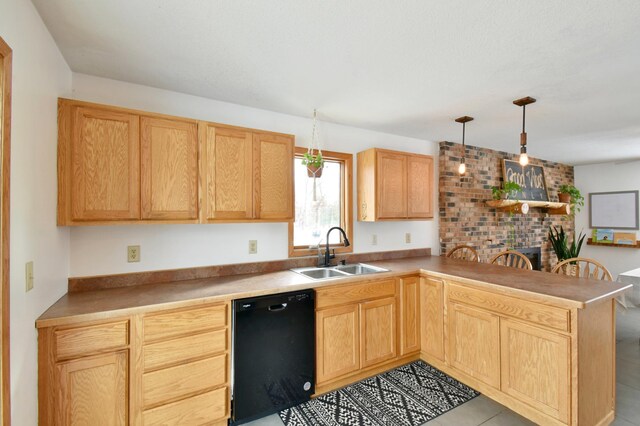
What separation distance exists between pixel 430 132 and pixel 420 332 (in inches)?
87.0

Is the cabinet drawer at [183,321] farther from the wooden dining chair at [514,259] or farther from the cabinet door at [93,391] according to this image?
the wooden dining chair at [514,259]

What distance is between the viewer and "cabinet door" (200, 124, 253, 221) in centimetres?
217

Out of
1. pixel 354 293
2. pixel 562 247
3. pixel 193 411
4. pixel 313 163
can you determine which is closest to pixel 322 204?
pixel 313 163

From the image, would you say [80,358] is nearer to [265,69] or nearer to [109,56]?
[109,56]

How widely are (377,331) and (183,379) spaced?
1.54m

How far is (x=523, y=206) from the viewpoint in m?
4.38

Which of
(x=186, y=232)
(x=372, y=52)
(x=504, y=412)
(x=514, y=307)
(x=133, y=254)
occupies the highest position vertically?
(x=372, y=52)

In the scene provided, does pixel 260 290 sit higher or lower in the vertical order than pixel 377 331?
higher

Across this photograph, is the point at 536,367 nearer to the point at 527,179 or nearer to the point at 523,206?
the point at 523,206

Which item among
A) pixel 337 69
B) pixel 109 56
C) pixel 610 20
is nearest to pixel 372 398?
pixel 337 69

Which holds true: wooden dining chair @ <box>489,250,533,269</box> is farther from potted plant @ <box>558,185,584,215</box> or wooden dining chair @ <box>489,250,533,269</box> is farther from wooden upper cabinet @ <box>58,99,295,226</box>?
wooden upper cabinet @ <box>58,99,295,226</box>

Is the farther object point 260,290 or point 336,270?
point 336,270

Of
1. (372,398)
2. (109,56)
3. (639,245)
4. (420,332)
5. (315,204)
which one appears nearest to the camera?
(109,56)

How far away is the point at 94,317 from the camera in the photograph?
5.15ft
